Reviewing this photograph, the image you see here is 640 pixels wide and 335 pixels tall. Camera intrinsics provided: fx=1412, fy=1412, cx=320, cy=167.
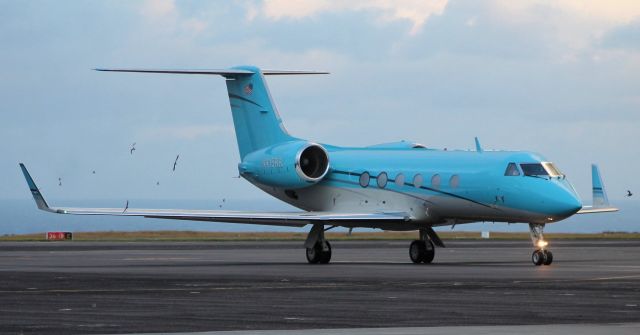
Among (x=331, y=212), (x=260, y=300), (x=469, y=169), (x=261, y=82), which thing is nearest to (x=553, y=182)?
(x=469, y=169)

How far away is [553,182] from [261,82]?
1328 cm

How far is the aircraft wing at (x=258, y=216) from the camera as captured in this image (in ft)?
141

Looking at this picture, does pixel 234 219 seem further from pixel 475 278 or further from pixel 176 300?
pixel 176 300

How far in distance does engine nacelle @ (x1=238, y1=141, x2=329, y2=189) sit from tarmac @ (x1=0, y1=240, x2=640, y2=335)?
4435 millimetres

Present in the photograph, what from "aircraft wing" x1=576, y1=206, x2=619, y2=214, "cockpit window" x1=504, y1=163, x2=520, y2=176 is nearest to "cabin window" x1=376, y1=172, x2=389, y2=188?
"cockpit window" x1=504, y1=163, x2=520, y2=176

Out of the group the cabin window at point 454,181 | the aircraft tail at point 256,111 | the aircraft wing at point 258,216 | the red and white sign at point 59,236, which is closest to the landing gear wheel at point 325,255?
the aircraft wing at point 258,216

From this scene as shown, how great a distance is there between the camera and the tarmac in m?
20.5

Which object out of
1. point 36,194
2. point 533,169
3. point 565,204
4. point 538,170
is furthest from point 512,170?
point 36,194

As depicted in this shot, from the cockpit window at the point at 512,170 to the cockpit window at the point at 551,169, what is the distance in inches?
34.3

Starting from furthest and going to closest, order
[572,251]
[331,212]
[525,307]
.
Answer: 1. [572,251]
2. [331,212]
3. [525,307]

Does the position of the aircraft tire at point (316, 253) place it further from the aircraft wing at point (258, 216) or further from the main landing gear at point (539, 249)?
the main landing gear at point (539, 249)

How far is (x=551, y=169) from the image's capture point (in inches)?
1677

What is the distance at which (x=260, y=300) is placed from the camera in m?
25.8

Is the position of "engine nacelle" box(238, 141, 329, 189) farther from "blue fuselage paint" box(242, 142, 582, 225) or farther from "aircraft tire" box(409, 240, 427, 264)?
"aircraft tire" box(409, 240, 427, 264)
